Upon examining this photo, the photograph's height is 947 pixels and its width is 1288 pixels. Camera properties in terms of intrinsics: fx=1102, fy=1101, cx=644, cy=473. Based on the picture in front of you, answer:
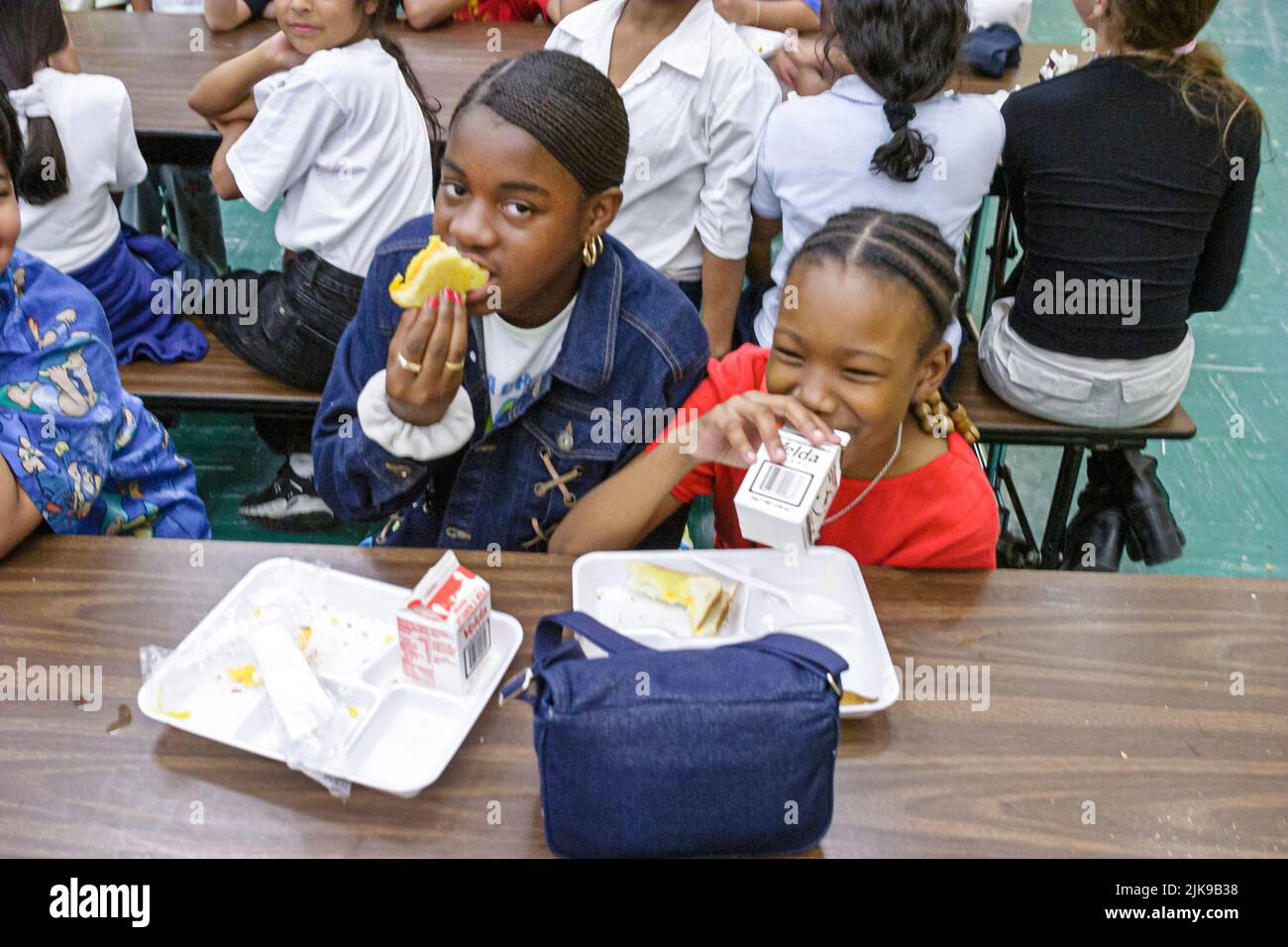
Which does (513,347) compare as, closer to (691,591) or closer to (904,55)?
(691,591)

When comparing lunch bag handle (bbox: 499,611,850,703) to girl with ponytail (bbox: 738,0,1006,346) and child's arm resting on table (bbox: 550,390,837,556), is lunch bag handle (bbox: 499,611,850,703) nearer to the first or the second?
child's arm resting on table (bbox: 550,390,837,556)

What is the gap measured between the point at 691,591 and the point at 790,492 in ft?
0.93

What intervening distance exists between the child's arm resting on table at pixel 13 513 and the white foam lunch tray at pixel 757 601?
30.7 inches

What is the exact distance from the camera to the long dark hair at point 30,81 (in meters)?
2.57

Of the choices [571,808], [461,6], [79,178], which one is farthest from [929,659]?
[461,6]

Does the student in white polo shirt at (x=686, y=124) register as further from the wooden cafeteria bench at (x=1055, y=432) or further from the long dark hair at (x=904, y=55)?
the wooden cafeteria bench at (x=1055, y=432)

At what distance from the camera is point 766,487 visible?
1.34 meters

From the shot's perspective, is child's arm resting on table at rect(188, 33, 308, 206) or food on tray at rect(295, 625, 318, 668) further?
child's arm resting on table at rect(188, 33, 308, 206)

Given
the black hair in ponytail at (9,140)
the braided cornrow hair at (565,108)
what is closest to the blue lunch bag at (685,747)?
the braided cornrow hair at (565,108)

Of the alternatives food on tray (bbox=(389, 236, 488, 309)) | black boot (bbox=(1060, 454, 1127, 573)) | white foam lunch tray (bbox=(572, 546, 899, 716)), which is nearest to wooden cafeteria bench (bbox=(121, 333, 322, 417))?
food on tray (bbox=(389, 236, 488, 309))

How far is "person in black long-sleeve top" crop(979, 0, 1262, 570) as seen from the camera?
2.40m

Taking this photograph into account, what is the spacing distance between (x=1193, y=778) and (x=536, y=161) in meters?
1.17

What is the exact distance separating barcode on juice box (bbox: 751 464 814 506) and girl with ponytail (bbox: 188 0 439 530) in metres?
1.57
